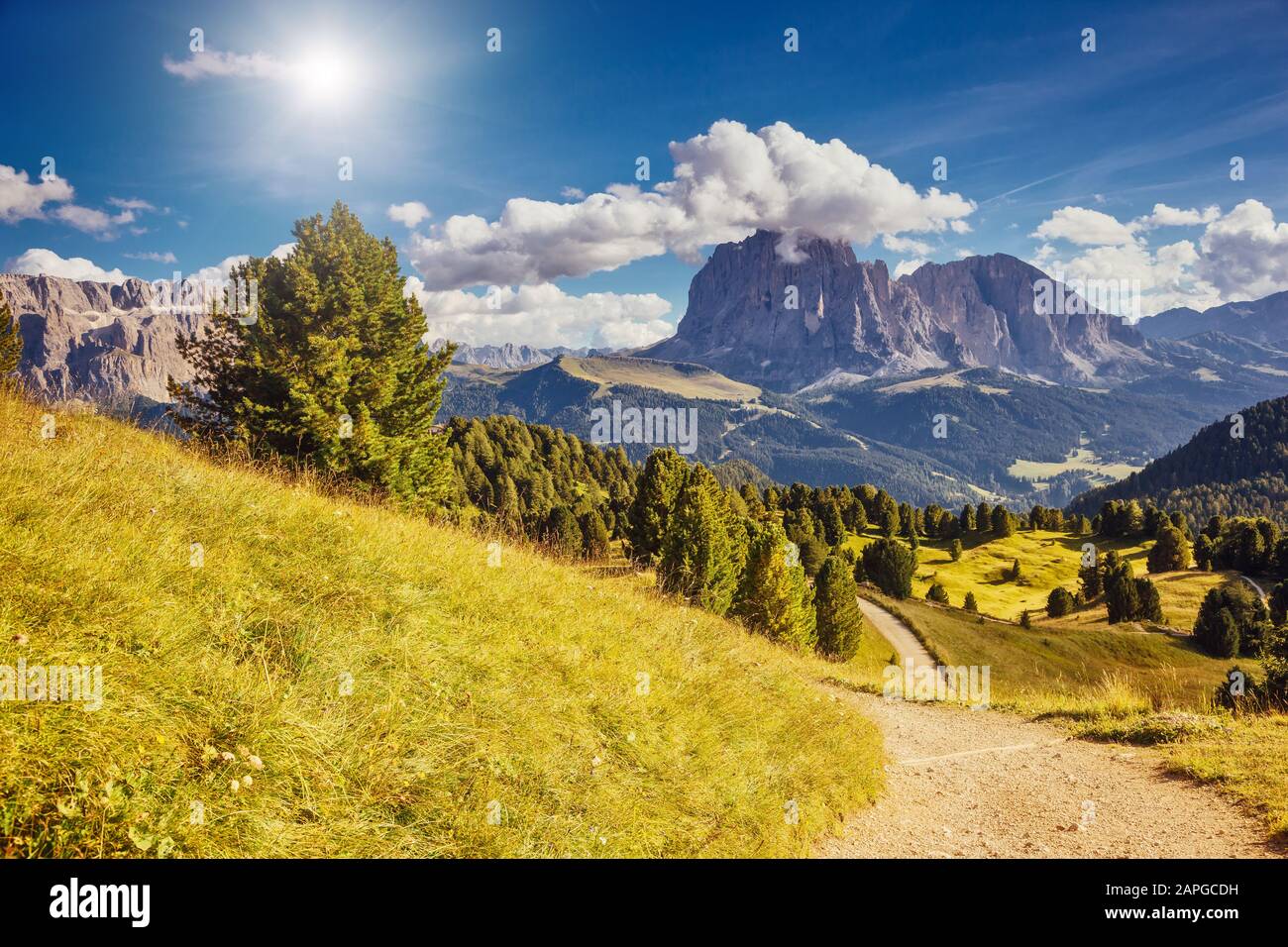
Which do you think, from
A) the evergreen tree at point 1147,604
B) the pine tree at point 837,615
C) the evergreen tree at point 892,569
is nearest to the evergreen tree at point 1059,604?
the evergreen tree at point 1147,604

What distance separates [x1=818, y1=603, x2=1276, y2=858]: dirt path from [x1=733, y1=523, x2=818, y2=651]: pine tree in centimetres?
2511

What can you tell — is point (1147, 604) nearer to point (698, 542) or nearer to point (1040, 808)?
point (698, 542)

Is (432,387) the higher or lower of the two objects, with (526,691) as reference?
higher

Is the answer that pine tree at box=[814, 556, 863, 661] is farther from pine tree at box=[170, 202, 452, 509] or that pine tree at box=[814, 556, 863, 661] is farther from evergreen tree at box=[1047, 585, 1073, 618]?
evergreen tree at box=[1047, 585, 1073, 618]

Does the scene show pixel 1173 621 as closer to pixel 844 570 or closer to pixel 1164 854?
pixel 844 570

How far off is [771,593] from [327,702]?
36.3m

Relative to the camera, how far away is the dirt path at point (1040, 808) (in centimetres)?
728

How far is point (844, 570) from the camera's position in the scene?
2144 inches

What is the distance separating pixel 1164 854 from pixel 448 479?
28129 millimetres

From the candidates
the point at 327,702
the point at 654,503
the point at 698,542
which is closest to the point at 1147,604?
the point at 654,503

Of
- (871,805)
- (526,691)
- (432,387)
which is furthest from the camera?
(432,387)

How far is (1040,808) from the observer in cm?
877

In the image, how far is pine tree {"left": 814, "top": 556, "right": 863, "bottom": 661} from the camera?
51.0 metres
